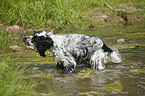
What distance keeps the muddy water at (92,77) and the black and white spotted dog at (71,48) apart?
18 cm

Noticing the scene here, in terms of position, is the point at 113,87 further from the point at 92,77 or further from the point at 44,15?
the point at 44,15

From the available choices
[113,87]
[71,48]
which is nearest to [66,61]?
[71,48]

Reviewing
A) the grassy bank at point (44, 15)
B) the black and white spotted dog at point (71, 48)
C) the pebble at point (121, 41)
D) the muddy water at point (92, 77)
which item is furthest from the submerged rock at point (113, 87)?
the grassy bank at point (44, 15)

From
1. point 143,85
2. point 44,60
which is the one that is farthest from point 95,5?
point 143,85

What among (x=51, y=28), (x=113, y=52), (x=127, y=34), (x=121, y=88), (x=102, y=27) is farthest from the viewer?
(x=102, y=27)

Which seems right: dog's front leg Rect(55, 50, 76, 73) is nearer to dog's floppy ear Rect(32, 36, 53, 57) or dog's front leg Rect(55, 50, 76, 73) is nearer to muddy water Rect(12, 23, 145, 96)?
muddy water Rect(12, 23, 145, 96)

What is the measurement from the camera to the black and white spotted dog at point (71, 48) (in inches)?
181

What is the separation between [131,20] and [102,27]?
1.95 m

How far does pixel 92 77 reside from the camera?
434cm

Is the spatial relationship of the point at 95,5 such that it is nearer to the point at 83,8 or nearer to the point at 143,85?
the point at 83,8

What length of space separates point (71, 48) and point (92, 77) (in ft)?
2.44

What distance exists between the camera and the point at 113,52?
5.04 metres

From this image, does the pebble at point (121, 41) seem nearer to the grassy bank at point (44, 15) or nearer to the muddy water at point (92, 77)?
the muddy water at point (92, 77)

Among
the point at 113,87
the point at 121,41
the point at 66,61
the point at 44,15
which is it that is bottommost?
the point at 113,87
